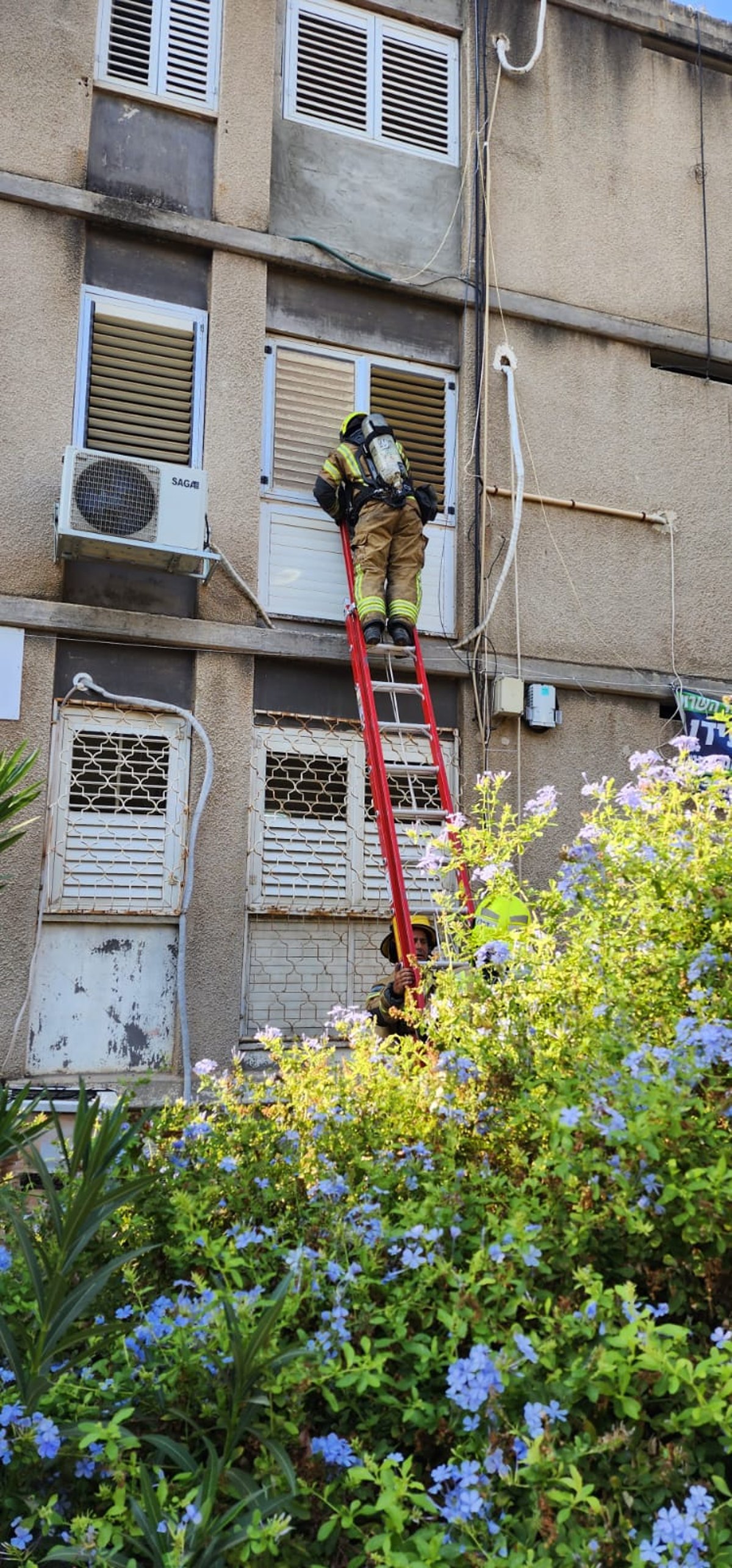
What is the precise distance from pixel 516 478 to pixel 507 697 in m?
1.55

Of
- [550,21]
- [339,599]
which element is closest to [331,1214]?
[339,599]

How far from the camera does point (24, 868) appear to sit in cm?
604

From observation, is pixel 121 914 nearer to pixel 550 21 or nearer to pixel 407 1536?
pixel 407 1536

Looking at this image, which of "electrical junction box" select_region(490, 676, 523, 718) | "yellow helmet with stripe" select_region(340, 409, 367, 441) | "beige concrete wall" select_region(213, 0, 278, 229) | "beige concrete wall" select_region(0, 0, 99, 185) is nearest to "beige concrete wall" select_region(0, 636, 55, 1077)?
"yellow helmet with stripe" select_region(340, 409, 367, 441)

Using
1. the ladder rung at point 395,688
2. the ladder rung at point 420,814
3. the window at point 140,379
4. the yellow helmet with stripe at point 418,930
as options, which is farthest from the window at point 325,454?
the yellow helmet with stripe at point 418,930

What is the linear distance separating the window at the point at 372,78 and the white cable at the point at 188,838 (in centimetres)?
417

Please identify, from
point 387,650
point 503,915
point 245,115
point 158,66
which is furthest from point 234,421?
point 503,915

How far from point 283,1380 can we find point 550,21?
9.36 metres

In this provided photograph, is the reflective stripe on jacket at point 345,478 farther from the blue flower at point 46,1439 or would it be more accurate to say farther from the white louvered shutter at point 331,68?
the blue flower at point 46,1439

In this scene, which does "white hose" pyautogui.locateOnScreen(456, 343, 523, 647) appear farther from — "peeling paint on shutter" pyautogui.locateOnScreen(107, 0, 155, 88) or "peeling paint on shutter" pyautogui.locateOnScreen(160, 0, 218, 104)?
"peeling paint on shutter" pyautogui.locateOnScreen(107, 0, 155, 88)

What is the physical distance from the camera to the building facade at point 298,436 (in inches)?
248

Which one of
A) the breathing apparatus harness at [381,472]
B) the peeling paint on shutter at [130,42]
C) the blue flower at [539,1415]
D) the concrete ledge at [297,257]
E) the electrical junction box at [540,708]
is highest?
the peeling paint on shutter at [130,42]

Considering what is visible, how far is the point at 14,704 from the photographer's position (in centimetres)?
614

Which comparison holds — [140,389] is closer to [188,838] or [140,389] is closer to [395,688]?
[395,688]
